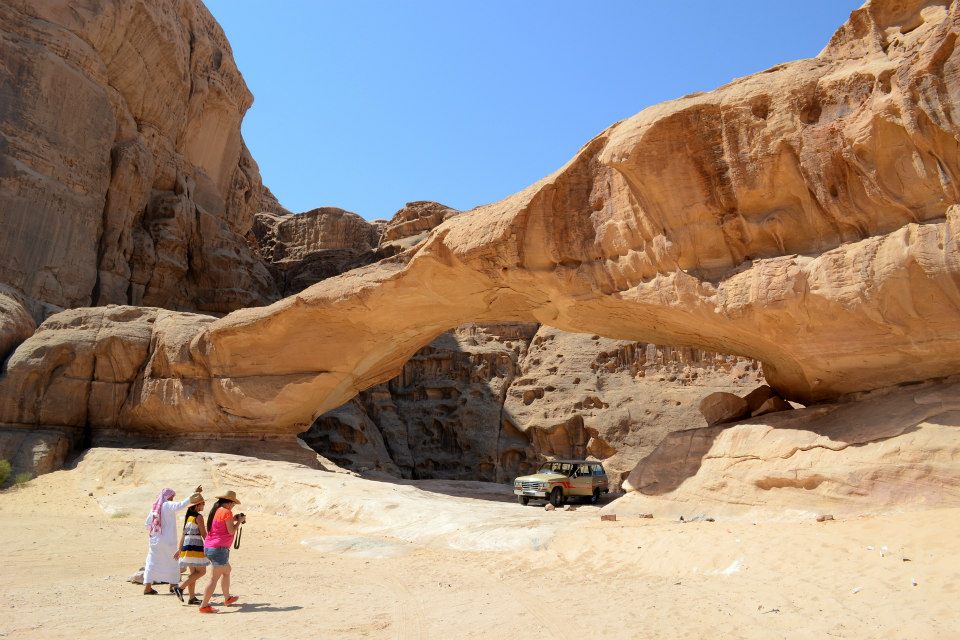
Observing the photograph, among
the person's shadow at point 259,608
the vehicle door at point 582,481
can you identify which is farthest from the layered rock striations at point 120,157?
the person's shadow at point 259,608

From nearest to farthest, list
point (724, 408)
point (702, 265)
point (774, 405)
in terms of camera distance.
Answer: point (702, 265) → point (774, 405) → point (724, 408)

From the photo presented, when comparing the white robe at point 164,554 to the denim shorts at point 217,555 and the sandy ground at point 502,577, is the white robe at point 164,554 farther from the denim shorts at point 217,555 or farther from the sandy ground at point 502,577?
the denim shorts at point 217,555

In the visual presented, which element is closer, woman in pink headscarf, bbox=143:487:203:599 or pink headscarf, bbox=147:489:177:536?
woman in pink headscarf, bbox=143:487:203:599

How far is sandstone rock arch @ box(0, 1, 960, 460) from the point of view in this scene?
10445 millimetres

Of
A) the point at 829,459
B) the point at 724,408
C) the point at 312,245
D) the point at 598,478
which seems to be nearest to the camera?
the point at 829,459

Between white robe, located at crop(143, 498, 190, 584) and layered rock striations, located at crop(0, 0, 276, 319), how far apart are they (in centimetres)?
1940

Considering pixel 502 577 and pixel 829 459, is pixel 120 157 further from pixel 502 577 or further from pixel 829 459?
pixel 829 459

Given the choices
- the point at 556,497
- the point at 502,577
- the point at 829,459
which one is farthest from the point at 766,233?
the point at 556,497

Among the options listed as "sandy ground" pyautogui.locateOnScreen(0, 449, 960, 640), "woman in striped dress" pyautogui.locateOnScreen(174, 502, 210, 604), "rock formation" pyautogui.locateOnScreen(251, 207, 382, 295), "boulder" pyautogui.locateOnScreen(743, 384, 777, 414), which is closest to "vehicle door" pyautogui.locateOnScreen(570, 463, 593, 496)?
"sandy ground" pyautogui.locateOnScreen(0, 449, 960, 640)

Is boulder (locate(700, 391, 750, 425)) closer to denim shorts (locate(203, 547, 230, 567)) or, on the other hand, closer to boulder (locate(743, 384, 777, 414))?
boulder (locate(743, 384, 777, 414))

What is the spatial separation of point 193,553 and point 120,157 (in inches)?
1032

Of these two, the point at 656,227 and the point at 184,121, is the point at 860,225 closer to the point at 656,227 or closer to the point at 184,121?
the point at 656,227

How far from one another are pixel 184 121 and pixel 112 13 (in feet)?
20.3

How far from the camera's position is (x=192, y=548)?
748cm
